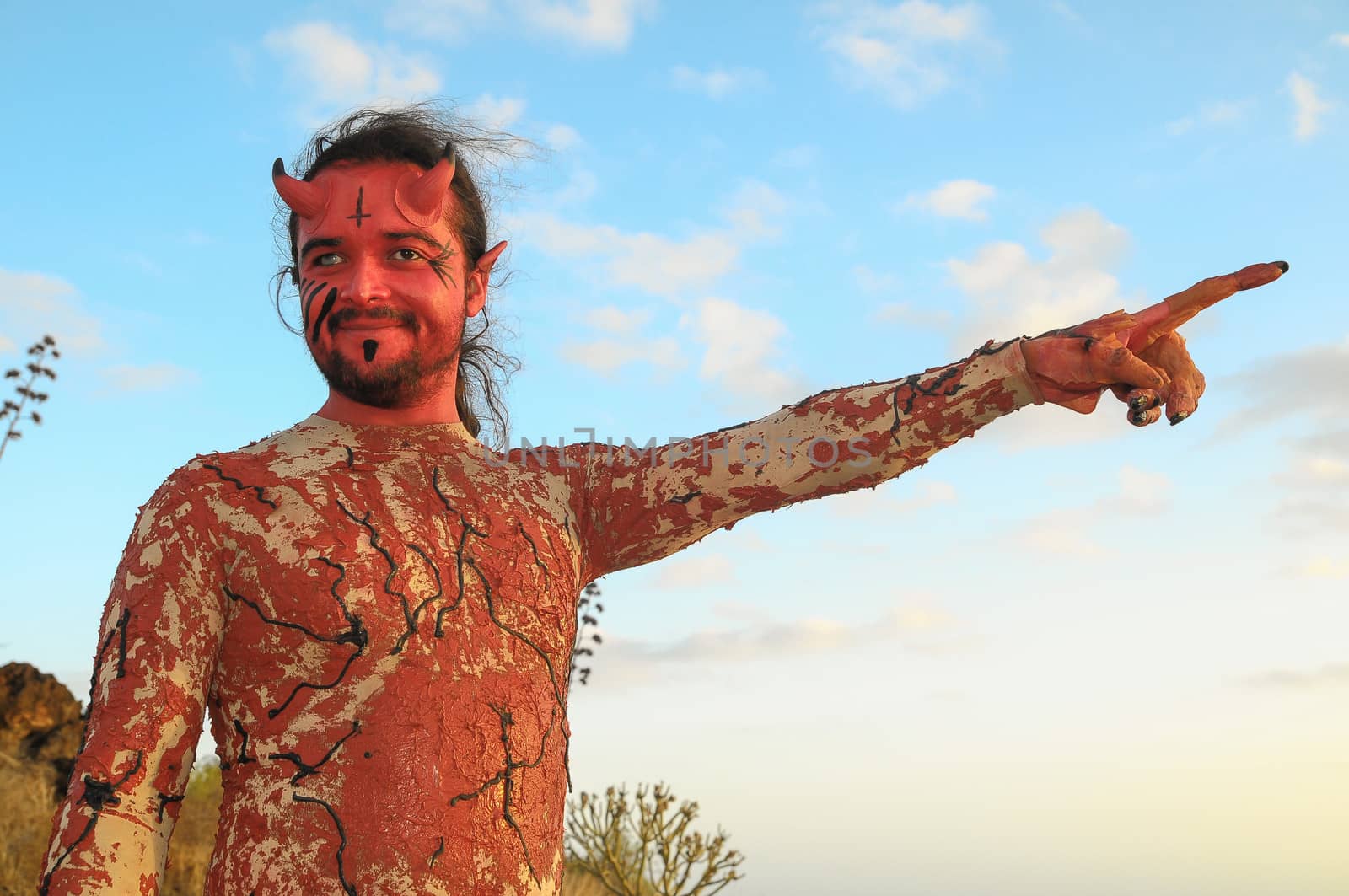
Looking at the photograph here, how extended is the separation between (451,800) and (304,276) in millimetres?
1369

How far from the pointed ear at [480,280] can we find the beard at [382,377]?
0.29 m

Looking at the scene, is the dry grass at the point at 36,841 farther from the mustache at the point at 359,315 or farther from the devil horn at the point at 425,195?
the devil horn at the point at 425,195

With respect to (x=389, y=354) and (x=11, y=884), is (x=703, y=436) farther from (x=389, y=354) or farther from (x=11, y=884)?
(x=11, y=884)

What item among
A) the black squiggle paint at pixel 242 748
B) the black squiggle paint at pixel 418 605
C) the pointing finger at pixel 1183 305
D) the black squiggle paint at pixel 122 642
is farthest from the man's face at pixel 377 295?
the pointing finger at pixel 1183 305

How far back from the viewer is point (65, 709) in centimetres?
1210

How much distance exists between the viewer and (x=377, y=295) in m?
2.93

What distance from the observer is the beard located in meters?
2.93

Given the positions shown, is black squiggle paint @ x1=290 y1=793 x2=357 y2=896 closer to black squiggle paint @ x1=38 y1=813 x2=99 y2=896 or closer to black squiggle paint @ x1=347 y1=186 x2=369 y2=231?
black squiggle paint @ x1=38 y1=813 x2=99 y2=896

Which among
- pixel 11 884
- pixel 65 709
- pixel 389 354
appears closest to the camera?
pixel 389 354

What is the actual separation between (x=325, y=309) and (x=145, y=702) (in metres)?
1.00

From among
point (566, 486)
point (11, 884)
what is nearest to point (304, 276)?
point (566, 486)

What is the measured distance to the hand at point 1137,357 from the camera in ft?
8.20

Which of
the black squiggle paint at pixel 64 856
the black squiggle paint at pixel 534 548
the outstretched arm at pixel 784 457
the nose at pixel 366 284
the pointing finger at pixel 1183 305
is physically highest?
the nose at pixel 366 284

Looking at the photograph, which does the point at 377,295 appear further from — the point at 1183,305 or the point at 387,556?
the point at 1183,305
